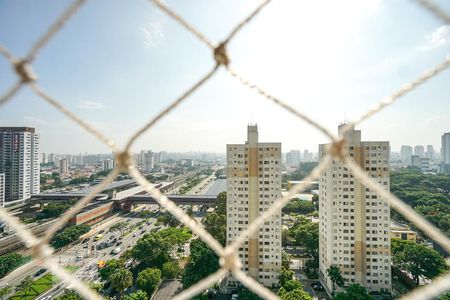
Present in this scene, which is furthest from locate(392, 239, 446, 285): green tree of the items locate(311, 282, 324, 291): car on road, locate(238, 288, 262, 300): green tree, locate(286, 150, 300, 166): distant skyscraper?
locate(286, 150, 300, 166): distant skyscraper

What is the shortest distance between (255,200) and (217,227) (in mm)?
2071

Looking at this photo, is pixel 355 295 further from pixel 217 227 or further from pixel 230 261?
pixel 230 261

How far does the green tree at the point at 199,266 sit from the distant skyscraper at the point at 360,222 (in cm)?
266

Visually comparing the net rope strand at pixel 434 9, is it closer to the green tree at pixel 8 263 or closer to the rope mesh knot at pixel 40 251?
the rope mesh knot at pixel 40 251

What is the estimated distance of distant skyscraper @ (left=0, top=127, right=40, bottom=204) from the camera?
52.3 ft

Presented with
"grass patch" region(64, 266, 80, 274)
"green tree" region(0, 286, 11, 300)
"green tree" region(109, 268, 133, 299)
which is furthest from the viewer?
"grass patch" region(64, 266, 80, 274)

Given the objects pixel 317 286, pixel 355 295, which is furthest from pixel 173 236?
pixel 355 295

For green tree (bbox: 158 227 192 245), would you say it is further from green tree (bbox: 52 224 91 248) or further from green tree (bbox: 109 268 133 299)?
green tree (bbox: 52 224 91 248)

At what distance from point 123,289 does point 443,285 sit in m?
6.52

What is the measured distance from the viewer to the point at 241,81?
55 centimetres

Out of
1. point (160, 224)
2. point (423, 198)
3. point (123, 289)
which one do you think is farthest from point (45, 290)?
point (423, 198)

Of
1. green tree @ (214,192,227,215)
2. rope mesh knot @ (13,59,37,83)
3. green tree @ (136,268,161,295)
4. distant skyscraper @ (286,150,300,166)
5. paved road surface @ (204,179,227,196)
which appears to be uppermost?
rope mesh knot @ (13,59,37,83)

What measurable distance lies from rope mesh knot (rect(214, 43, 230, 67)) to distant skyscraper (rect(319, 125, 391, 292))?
608 cm

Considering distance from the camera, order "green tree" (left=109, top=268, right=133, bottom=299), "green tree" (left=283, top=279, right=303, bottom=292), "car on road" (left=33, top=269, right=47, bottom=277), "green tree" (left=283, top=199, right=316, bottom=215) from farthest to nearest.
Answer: "green tree" (left=283, top=199, right=316, bottom=215) < "car on road" (left=33, top=269, right=47, bottom=277) < "green tree" (left=109, top=268, right=133, bottom=299) < "green tree" (left=283, top=279, right=303, bottom=292)
